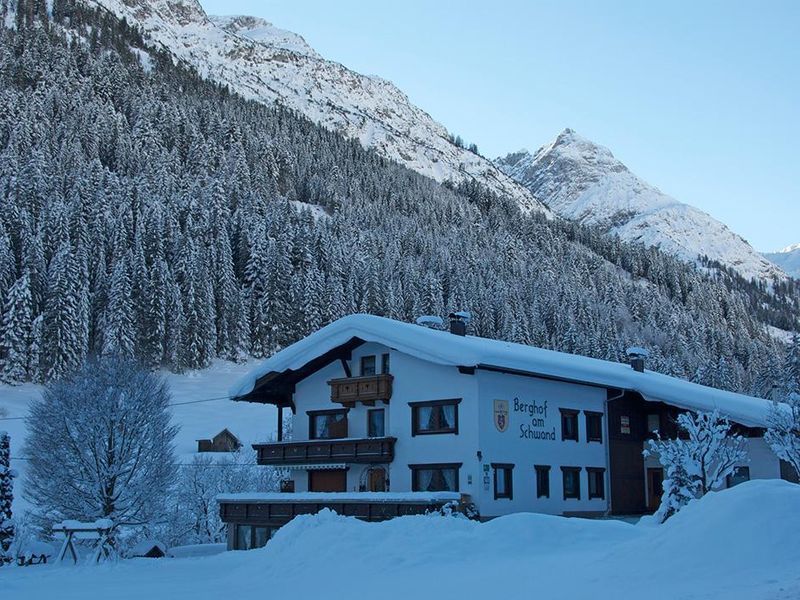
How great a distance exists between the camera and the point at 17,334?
8262 centimetres

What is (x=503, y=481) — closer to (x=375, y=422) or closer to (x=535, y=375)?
(x=535, y=375)

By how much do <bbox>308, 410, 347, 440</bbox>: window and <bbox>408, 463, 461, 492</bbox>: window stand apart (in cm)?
437

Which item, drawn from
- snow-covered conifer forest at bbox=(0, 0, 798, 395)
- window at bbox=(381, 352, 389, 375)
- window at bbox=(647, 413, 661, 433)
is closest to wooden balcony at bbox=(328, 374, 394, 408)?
window at bbox=(381, 352, 389, 375)

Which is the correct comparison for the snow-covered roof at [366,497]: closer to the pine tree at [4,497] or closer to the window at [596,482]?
the pine tree at [4,497]

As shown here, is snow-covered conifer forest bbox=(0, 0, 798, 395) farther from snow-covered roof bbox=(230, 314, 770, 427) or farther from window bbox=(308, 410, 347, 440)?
snow-covered roof bbox=(230, 314, 770, 427)

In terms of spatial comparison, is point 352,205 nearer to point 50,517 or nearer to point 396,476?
point 50,517

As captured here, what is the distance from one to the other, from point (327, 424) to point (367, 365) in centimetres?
323

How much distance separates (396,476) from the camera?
3309 centimetres

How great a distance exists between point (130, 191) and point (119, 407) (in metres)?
80.1

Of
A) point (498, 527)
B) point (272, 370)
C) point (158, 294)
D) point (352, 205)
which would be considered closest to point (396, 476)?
point (272, 370)

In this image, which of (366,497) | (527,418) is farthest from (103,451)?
(527,418)

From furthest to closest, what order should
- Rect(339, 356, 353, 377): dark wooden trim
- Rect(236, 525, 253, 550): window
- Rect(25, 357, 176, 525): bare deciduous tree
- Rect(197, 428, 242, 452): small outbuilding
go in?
Rect(197, 428, 242, 452): small outbuilding → Rect(25, 357, 176, 525): bare deciduous tree → Rect(339, 356, 353, 377): dark wooden trim → Rect(236, 525, 253, 550): window

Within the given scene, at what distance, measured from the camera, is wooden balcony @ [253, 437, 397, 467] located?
33.1 m

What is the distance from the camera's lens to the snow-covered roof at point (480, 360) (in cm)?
3112
